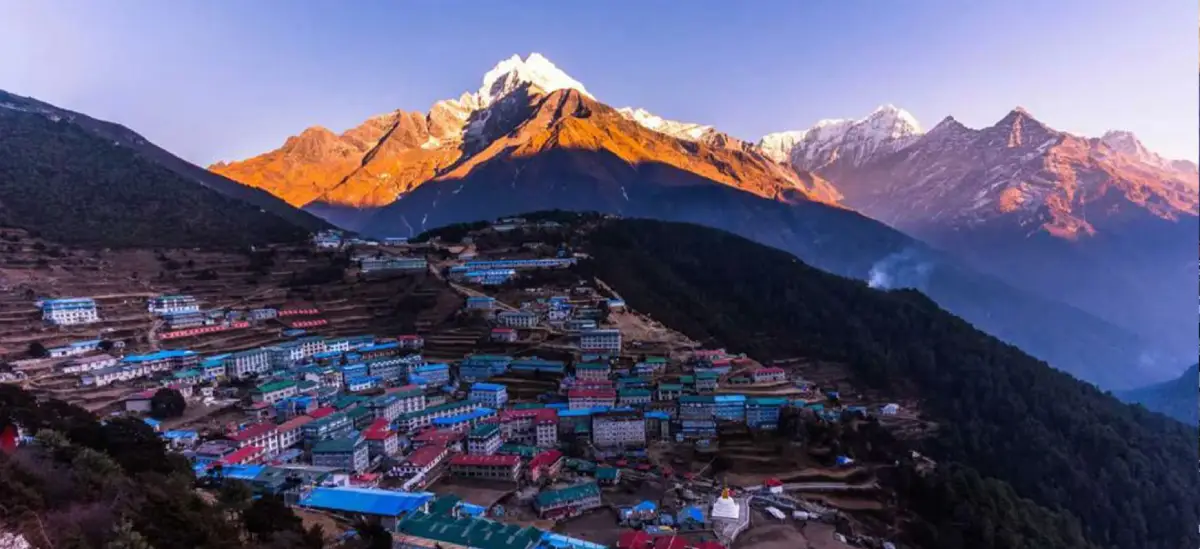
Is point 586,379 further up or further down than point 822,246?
further down

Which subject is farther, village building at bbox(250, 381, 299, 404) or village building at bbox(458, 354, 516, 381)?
village building at bbox(458, 354, 516, 381)

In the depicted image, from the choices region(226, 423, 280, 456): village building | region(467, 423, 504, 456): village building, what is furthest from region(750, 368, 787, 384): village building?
region(226, 423, 280, 456): village building

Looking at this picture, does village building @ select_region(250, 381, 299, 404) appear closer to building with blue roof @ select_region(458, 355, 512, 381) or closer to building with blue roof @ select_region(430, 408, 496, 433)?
building with blue roof @ select_region(430, 408, 496, 433)

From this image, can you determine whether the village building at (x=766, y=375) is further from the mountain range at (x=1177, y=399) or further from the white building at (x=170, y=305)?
the mountain range at (x=1177, y=399)

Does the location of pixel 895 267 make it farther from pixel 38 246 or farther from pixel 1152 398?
pixel 38 246

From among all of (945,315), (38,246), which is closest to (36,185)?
(38,246)
